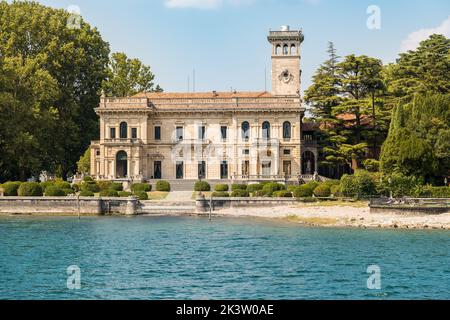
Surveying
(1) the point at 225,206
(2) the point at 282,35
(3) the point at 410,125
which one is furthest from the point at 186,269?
(2) the point at 282,35

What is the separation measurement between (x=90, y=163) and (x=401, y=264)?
146 ft

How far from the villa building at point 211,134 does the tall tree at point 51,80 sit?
5.49 meters

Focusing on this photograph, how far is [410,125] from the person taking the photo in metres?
51.5

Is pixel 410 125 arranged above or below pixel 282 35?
below

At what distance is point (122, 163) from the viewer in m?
64.9

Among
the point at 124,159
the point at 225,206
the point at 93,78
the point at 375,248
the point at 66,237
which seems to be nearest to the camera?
the point at 375,248

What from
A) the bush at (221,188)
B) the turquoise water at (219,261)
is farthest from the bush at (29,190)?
the bush at (221,188)

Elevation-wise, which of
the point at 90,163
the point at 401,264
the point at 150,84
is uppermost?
the point at 150,84

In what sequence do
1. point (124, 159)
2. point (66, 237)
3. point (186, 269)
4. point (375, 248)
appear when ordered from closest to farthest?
1. point (186, 269)
2. point (375, 248)
3. point (66, 237)
4. point (124, 159)

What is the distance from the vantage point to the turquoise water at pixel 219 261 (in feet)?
73.3

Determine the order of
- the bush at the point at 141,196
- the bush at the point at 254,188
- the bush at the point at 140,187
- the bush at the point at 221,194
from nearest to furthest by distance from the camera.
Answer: the bush at the point at 221,194
the bush at the point at 141,196
the bush at the point at 254,188
the bush at the point at 140,187

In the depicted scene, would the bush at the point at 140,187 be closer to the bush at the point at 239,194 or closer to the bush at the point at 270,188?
the bush at the point at 239,194

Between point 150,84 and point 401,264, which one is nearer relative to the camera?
point 401,264

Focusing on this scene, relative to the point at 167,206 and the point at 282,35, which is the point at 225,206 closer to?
the point at 167,206
